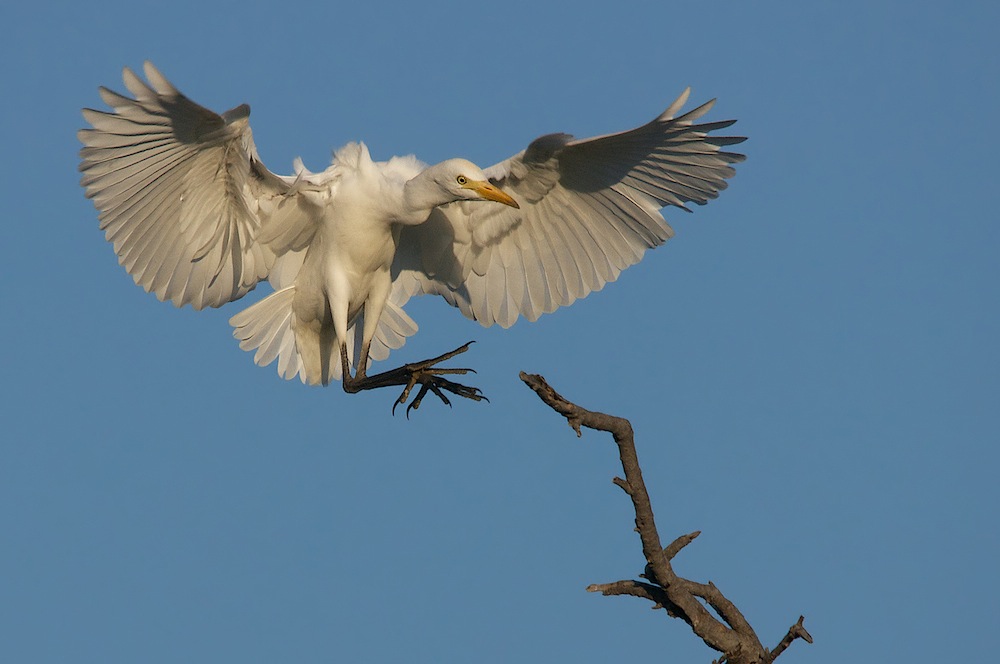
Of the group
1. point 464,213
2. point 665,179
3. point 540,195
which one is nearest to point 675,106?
point 665,179

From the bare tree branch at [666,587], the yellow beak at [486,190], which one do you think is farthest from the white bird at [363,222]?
the bare tree branch at [666,587]

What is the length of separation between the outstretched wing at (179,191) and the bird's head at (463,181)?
1069 millimetres

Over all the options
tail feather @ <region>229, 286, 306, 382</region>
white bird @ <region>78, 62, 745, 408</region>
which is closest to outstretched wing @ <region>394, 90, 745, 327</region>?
white bird @ <region>78, 62, 745, 408</region>

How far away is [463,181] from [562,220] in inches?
42.0

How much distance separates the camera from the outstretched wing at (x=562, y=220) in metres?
8.15

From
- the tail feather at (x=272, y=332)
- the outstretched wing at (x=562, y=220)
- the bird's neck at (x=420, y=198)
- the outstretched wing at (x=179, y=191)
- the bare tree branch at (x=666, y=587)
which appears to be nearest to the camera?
the bare tree branch at (x=666, y=587)

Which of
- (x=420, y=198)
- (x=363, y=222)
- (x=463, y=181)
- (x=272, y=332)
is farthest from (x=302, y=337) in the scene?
(x=463, y=181)

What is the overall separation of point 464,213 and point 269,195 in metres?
1.44

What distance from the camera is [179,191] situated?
7973 millimetres

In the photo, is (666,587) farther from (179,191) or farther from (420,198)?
(179,191)

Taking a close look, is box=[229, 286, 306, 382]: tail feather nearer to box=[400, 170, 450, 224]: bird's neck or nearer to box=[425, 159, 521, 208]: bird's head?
box=[400, 170, 450, 224]: bird's neck

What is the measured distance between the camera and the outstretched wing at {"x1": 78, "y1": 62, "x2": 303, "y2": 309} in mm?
7246

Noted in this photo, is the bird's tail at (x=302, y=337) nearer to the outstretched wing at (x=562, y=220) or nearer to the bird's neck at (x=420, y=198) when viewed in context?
the outstretched wing at (x=562, y=220)

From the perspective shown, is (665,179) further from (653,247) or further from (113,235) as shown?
(113,235)
